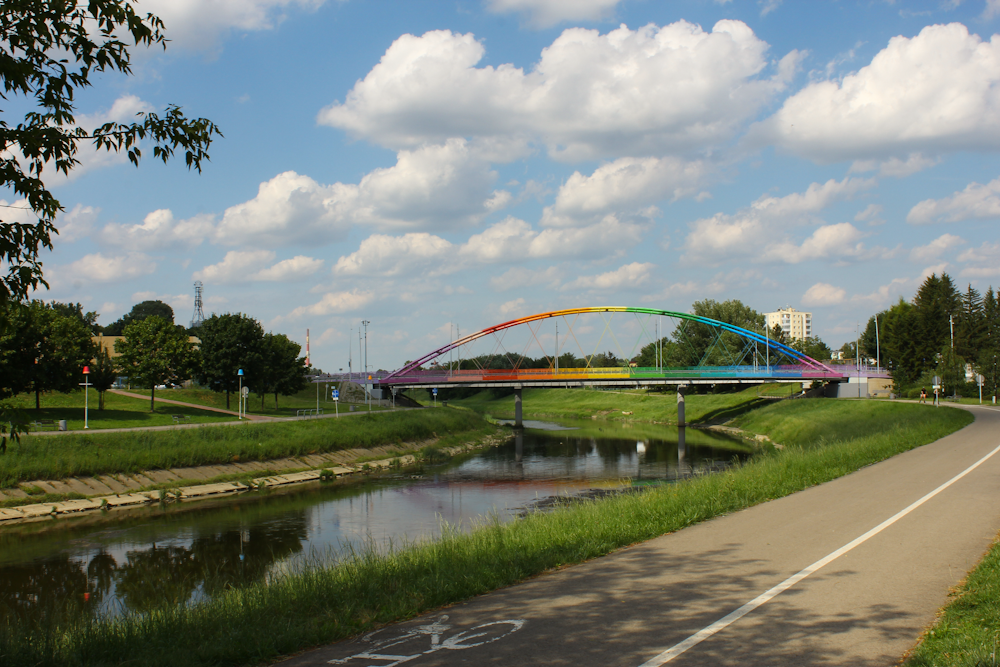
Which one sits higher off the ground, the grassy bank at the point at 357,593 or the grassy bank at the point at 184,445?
the grassy bank at the point at 357,593

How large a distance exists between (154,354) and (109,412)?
689 centimetres

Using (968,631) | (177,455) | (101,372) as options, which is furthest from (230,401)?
(968,631)

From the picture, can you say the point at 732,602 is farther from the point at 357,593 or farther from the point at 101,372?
the point at 101,372

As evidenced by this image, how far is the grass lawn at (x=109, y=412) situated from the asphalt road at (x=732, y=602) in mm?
36711

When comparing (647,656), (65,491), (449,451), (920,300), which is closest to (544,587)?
(647,656)

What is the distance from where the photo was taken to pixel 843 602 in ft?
26.6

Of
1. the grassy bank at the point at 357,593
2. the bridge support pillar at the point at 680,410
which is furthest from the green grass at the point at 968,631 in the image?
the bridge support pillar at the point at 680,410

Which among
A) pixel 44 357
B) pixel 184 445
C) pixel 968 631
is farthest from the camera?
pixel 44 357

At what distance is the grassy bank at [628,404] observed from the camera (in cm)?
8288

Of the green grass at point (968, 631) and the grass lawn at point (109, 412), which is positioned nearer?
the green grass at point (968, 631)

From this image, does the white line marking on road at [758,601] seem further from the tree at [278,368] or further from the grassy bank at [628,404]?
the grassy bank at [628,404]

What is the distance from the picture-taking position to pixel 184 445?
36.6 metres

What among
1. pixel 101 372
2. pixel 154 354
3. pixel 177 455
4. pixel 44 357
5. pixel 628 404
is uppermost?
pixel 154 354

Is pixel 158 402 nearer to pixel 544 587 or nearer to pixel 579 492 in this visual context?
pixel 579 492
